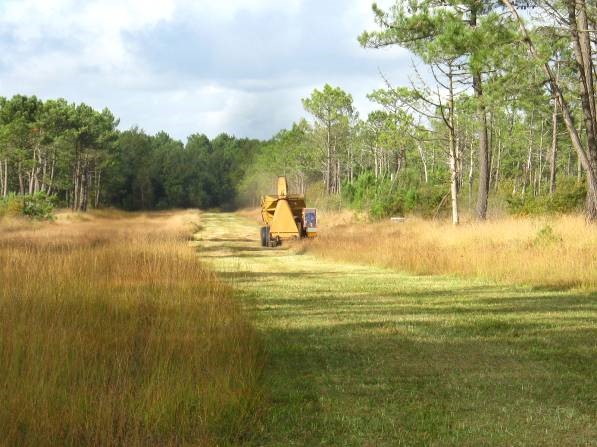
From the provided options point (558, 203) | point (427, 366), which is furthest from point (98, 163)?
point (427, 366)

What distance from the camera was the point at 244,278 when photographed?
14.3m

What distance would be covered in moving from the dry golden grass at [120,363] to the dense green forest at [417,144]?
11111 millimetres

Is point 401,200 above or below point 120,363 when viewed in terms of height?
above

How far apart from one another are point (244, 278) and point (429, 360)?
7908 millimetres

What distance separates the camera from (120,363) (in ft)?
17.7

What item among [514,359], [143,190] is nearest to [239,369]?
[514,359]

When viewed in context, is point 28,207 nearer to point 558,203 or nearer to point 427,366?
point 558,203

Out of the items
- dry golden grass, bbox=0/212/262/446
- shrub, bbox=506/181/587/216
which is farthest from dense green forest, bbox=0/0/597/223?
dry golden grass, bbox=0/212/262/446

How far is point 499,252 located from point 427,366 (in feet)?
30.1

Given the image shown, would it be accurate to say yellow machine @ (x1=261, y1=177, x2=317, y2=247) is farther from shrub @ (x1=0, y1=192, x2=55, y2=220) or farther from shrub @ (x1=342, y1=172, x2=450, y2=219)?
shrub @ (x1=0, y1=192, x2=55, y2=220)

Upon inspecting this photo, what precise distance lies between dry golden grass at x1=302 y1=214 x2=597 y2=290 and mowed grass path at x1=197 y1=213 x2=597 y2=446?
1.16m

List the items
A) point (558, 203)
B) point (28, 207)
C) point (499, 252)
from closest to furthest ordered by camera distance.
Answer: point (499, 252) → point (558, 203) → point (28, 207)

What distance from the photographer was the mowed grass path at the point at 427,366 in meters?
4.69

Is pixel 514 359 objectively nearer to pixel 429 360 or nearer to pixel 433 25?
pixel 429 360
